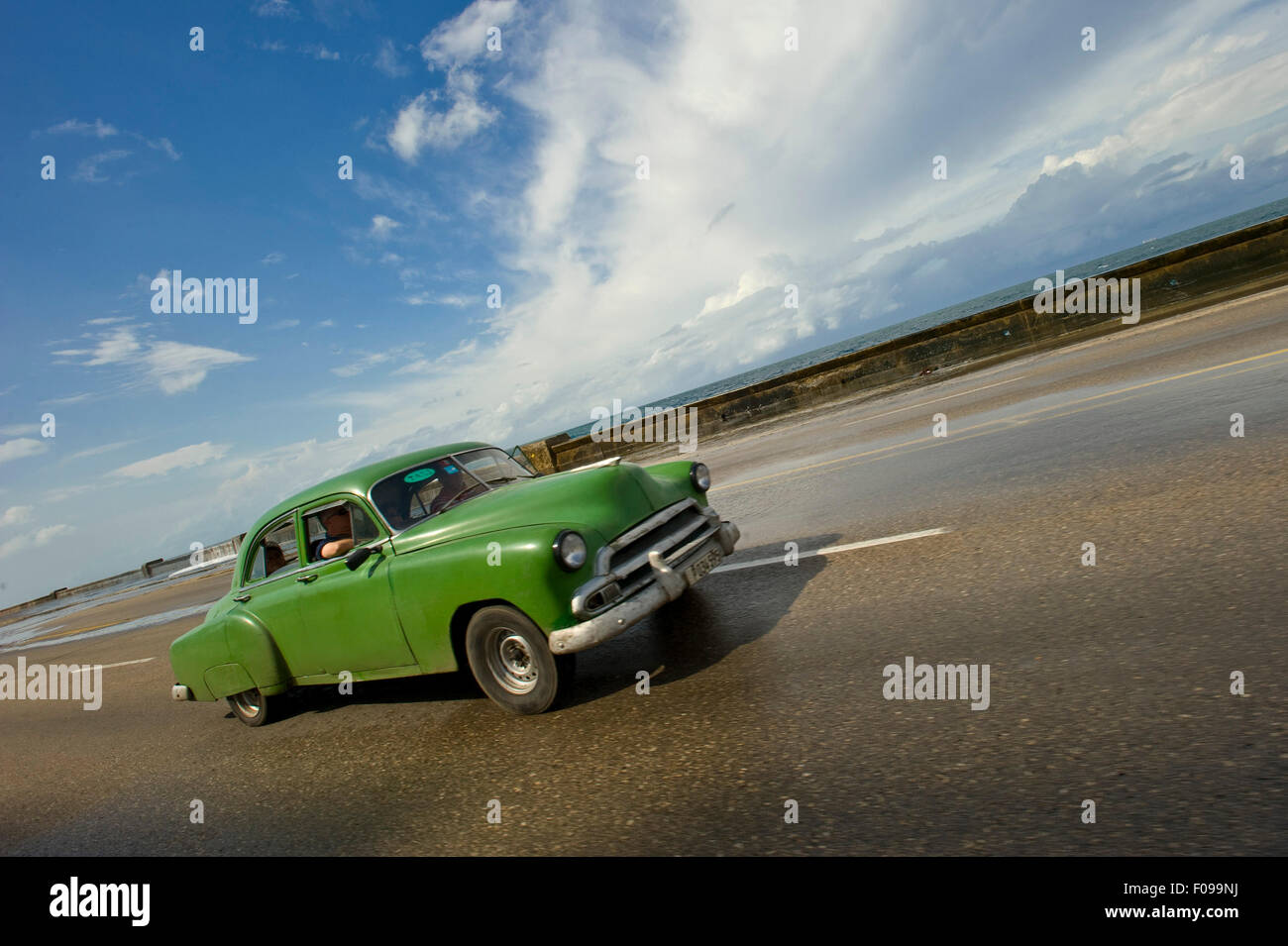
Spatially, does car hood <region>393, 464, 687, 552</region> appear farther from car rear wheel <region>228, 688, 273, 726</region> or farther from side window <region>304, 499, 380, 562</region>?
car rear wheel <region>228, 688, 273, 726</region>

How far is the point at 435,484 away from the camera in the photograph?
582 cm

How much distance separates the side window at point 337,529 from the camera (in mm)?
5570

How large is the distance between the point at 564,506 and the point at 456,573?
73 cm

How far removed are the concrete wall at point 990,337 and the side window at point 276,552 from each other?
15.3 meters

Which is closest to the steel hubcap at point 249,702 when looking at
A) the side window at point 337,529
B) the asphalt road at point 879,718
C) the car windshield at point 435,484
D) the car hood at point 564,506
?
the asphalt road at point 879,718

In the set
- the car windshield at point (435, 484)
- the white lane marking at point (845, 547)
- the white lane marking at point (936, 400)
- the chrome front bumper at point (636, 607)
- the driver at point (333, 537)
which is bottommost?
the chrome front bumper at point (636, 607)

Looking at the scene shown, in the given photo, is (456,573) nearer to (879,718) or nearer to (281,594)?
(281,594)

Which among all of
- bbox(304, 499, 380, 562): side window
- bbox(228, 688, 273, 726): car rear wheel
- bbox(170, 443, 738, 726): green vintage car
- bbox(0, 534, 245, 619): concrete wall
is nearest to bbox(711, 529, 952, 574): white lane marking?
bbox(170, 443, 738, 726): green vintage car

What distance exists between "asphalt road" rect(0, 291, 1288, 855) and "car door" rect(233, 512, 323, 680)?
618 mm

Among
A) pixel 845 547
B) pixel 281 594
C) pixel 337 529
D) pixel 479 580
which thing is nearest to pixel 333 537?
pixel 337 529

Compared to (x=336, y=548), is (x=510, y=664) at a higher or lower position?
lower

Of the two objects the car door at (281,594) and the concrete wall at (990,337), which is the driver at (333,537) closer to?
the car door at (281,594)
